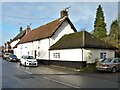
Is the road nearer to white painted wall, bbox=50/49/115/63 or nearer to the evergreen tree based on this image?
white painted wall, bbox=50/49/115/63

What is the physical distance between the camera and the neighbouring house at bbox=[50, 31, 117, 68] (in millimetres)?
28856

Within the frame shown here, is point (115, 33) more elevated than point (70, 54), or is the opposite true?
point (115, 33)

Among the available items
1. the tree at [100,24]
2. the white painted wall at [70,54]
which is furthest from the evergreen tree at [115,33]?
the white painted wall at [70,54]

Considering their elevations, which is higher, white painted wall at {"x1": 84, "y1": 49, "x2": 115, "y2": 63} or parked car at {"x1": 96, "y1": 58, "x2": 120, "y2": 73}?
white painted wall at {"x1": 84, "y1": 49, "x2": 115, "y2": 63}

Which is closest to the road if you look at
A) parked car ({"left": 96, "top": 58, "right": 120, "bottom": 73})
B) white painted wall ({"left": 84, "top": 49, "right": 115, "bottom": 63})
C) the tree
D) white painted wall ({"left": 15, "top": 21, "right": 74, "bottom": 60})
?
parked car ({"left": 96, "top": 58, "right": 120, "bottom": 73})

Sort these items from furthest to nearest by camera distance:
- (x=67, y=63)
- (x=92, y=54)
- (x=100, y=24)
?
(x=100, y=24)
(x=67, y=63)
(x=92, y=54)

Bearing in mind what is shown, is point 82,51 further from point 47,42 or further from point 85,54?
point 47,42

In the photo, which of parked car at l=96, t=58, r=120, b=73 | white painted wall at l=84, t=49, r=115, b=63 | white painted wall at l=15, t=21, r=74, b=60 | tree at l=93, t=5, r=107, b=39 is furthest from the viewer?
tree at l=93, t=5, r=107, b=39

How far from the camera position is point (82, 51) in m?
28.6

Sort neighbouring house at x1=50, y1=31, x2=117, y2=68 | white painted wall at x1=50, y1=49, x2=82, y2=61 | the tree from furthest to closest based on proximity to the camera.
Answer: the tree → white painted wall at x1=50, y1=49, x2=82, y2=61 → neighbouring house at x1=50, y1=31, x2=117, y2=68

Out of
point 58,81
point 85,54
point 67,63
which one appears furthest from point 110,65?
point 58,81

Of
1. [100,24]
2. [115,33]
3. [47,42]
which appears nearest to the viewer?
[47,42]

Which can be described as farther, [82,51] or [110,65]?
[82,51]

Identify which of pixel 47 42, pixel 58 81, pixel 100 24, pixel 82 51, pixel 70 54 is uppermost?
pixel 100 24
